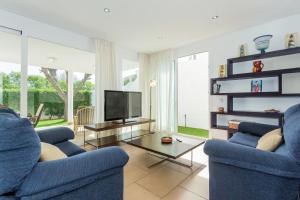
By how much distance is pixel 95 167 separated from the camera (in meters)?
1.02

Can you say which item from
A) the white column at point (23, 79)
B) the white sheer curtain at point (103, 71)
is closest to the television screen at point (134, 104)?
the white sheer curtain at point (103, 71)

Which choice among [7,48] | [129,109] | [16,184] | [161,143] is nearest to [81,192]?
[16,184]

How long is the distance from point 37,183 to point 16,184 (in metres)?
Answer: 0.10

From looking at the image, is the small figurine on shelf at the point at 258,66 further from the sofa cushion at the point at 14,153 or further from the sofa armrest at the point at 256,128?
the sofa cushion at the point at 14,153

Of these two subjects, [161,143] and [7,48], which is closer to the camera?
[161,143]

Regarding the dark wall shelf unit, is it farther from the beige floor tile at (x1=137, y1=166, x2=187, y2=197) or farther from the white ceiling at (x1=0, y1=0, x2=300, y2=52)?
the beige floor tile at (x1=137, y1=166, x2=187, y2=197)

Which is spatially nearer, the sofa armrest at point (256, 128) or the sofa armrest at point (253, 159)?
the sofa armrest at point (253, 159)

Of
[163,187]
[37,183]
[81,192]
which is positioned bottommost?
[163,187]

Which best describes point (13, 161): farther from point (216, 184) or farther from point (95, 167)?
point (216, 184)

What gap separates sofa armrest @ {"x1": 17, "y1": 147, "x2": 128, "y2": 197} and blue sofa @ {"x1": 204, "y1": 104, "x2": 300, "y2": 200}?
837 mm

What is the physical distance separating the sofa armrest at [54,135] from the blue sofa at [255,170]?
5.55ft

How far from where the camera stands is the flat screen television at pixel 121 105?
10.5ft

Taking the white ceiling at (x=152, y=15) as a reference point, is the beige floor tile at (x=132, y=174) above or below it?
below

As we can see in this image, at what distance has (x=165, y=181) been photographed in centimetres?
194
